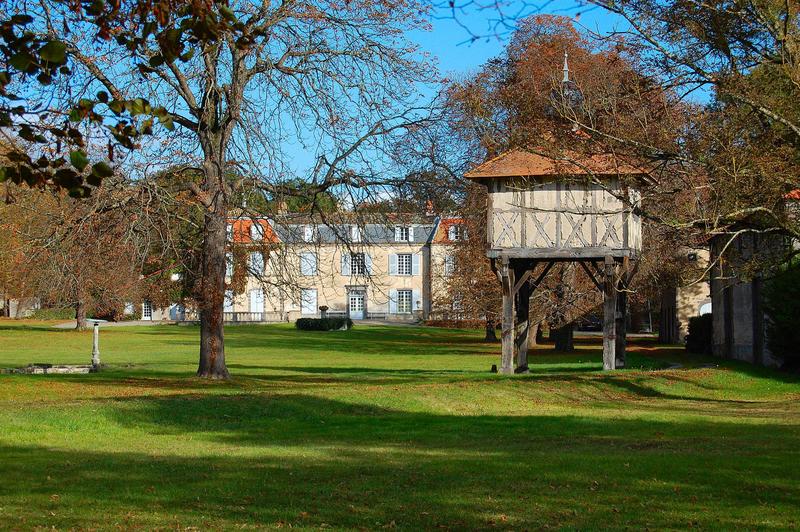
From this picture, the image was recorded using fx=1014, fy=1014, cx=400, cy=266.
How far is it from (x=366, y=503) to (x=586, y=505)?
72.6 inches

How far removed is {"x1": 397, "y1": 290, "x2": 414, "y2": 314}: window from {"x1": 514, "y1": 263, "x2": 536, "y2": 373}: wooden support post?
2137 inches

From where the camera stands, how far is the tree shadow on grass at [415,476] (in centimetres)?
800

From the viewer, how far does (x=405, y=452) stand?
40.8ft

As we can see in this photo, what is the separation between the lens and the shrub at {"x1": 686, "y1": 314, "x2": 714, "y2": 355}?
1574 inches

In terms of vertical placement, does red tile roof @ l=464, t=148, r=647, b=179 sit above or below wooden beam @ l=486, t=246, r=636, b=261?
above

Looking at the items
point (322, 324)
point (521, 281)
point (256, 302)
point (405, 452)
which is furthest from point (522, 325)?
point (256, 302)

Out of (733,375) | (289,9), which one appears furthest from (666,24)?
(733,375)

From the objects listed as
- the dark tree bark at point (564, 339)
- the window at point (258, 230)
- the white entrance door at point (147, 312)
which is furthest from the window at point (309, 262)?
the white entrance door at point (147, 312)

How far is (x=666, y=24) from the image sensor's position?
1639 centimetres

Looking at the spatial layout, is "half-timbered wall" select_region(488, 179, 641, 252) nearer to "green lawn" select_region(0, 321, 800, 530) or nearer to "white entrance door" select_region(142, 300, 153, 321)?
"green lawn" select_region(0, 321, 800, 530)

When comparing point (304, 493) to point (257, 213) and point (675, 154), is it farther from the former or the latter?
point (257, 213)

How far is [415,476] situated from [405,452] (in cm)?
231

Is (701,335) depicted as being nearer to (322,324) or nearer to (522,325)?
(522,325)

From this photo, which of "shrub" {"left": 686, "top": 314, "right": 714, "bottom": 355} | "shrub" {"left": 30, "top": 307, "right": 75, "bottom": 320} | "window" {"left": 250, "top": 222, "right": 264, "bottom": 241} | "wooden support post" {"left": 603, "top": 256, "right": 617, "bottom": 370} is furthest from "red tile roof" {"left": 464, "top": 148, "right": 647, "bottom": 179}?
"shrub" {"left": 30, "top": 307, "right": 75, "bottom": 320}
